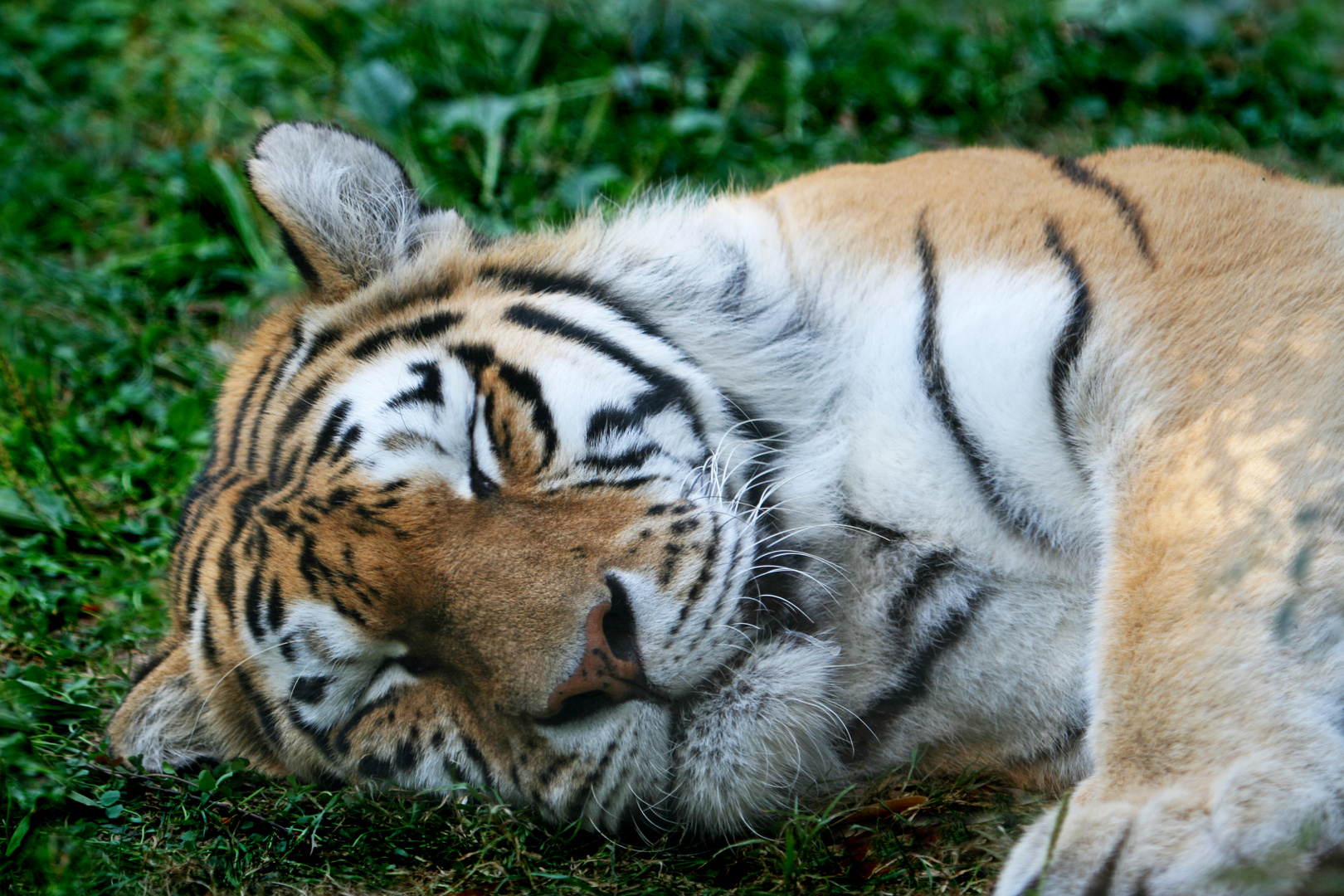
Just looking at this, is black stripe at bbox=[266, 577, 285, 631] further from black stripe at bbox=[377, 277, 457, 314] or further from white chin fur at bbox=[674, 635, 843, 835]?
white chin fur at bbox=[674, 635, 843, 835]

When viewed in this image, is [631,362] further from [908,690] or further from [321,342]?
[908,690]

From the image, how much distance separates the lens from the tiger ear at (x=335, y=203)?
2418 mm

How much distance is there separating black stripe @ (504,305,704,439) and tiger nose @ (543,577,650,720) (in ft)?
1.65

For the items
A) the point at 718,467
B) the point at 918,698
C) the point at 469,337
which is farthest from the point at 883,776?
the point at 469,337

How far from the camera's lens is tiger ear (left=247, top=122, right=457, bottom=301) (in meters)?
2.42

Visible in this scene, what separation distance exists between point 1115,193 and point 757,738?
1372mm

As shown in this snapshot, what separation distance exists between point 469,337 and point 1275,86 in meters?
4.12

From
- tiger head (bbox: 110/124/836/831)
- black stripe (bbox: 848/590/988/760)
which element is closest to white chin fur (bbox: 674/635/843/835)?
tiger head (bbox: 110/124/836/831)

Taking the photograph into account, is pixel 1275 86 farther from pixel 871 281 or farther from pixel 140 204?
pixel 140 204

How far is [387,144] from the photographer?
4434 mm

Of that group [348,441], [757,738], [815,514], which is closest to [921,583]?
[815,514]

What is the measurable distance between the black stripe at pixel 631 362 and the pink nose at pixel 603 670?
1.74ft

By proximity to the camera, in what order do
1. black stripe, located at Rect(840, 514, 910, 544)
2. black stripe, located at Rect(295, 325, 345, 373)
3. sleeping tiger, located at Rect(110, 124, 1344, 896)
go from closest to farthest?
sleeping tiger, located at Rect(110, 124, 1344, 896) < black stripe, located at Rect(840, 514, 910, 544) < black stripe, located at Rect(295, 325, 345, 373)

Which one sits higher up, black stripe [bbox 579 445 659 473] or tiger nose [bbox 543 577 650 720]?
black stripe [bbox 579 445 659 473]
